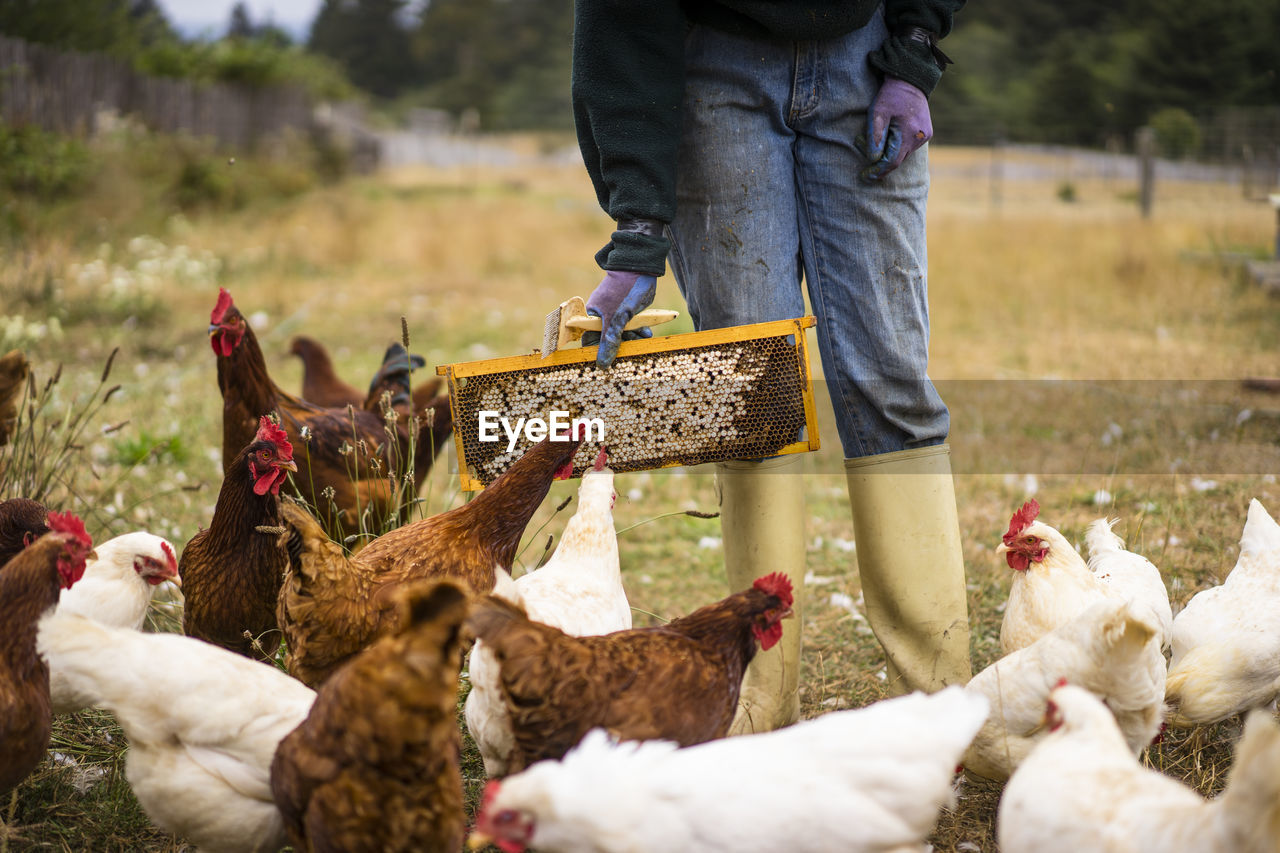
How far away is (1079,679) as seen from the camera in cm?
202

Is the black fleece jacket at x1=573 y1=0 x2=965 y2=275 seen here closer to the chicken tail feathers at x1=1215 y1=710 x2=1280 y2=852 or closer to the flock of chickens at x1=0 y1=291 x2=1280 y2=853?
the flock of chickens at x1=0 y1=291 x2=1280 y2=853

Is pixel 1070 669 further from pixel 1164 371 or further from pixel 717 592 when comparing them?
pixel 1164 371

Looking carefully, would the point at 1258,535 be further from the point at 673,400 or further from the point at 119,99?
the point at 119,99

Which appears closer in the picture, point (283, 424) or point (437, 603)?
point (437, 603)

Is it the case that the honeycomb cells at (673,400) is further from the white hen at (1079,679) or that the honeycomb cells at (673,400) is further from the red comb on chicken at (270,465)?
the white hen at (1079,679)

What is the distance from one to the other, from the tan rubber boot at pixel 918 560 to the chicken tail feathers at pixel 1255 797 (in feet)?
3.18

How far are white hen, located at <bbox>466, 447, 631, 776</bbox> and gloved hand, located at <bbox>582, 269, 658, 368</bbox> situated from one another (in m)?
0.32

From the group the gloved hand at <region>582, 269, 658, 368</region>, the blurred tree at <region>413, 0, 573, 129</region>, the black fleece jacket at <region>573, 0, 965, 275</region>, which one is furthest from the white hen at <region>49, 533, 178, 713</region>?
the blurred tree at <region>413, 0, 573, 129</region>

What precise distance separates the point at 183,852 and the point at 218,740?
0.39 metres

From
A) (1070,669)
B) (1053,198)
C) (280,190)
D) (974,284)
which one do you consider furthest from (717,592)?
(1053,198)

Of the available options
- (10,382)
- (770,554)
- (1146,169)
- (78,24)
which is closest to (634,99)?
(770,554)

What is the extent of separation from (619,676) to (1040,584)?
46.6 inches

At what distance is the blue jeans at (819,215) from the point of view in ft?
7.52

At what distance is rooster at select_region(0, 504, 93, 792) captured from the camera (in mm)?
1886
